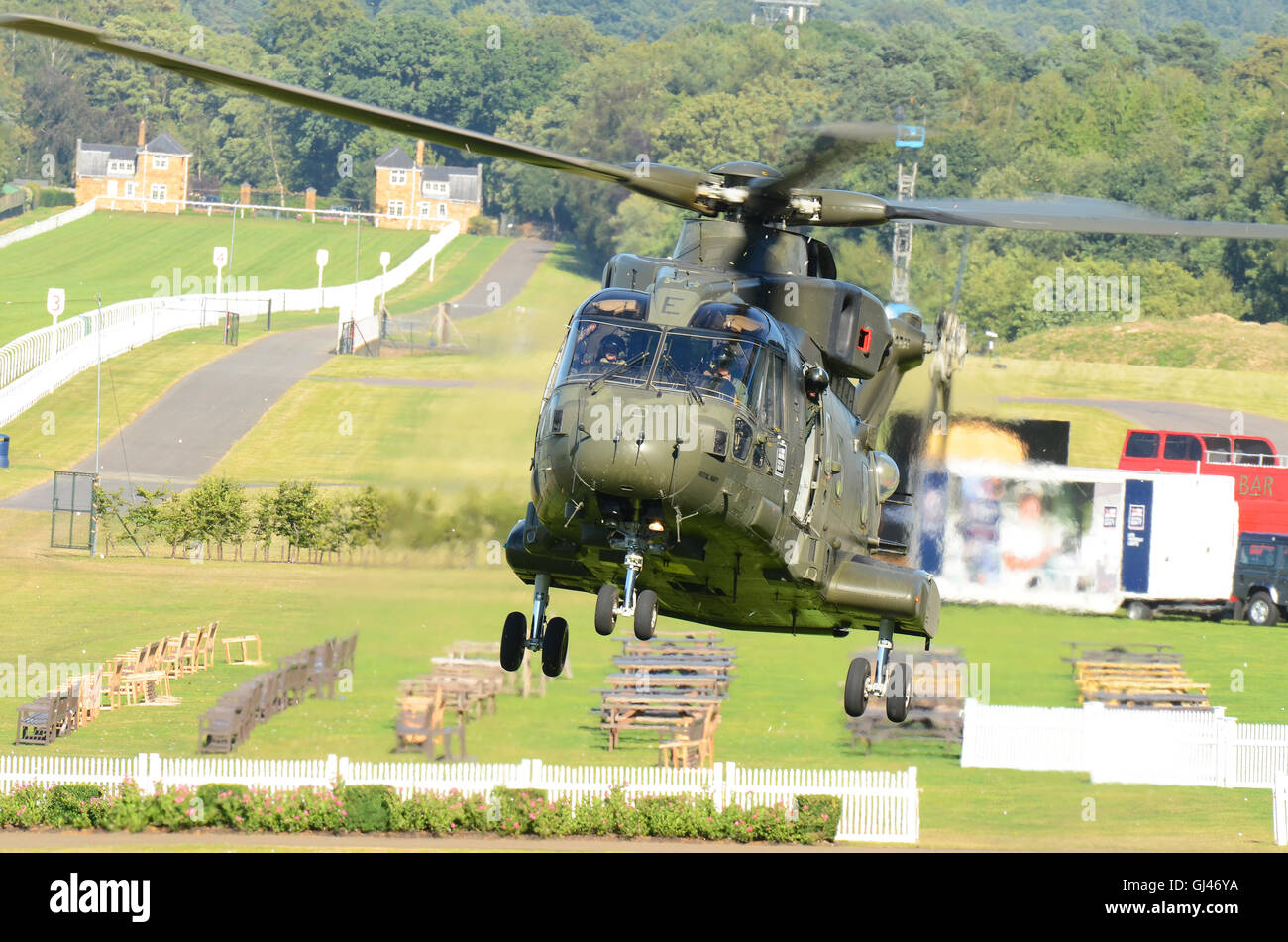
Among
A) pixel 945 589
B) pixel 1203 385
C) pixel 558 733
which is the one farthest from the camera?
pixel 1203 385

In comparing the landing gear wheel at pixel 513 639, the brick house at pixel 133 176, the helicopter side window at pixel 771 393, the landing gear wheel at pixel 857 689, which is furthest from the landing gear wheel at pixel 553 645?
the brick house at pixel 133 176

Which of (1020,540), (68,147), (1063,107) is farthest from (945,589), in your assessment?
(68,147)

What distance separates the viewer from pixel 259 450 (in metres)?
83.4

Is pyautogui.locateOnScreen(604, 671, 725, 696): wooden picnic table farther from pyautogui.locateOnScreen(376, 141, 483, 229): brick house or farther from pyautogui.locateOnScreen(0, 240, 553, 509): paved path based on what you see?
pyautogui.locateOnScreen(376, 141, 483, 229): brick house

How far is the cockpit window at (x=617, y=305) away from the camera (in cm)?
1727

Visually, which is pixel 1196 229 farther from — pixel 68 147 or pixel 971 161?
pixel 68 147

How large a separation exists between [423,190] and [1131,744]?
150530 mm

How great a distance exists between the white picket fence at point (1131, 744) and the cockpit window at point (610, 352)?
93.2 ft

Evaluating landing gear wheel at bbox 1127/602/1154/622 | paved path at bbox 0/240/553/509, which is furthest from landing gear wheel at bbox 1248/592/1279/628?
paved path at bbox 0/240/553/509

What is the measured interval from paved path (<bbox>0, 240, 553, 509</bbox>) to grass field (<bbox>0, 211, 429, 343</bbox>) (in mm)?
22486

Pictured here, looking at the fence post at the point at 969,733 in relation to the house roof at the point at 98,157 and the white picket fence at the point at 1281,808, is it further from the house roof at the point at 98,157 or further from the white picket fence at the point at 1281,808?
the house roof at the point at 98,157

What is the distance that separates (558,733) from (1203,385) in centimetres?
6686

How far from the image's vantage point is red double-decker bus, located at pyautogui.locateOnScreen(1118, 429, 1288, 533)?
6334cm

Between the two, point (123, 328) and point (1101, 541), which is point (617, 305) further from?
point (123, 328)
